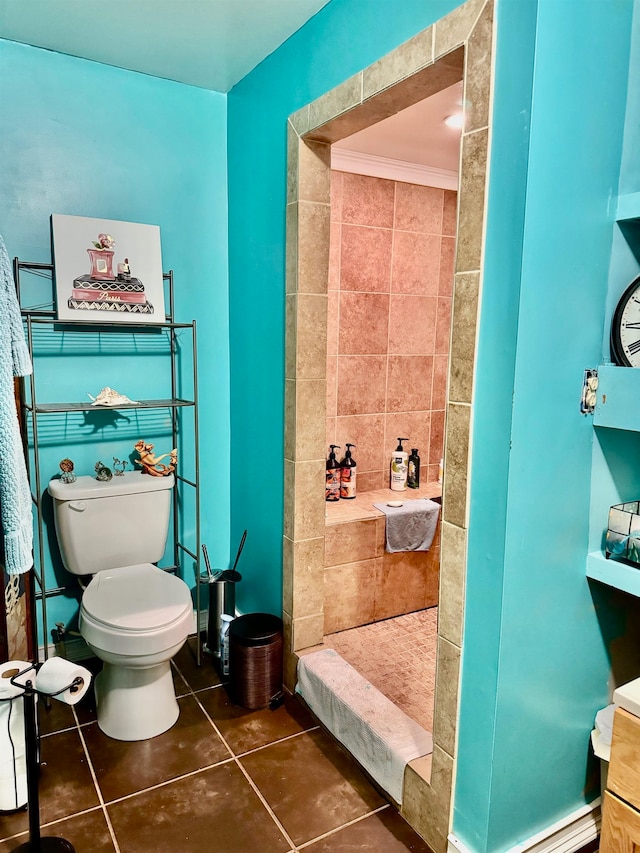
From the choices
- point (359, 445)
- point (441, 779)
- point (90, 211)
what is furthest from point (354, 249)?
point (441, 779)

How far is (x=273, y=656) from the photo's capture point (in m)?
2.25

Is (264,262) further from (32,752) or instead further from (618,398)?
(32,752)

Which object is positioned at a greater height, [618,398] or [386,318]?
[386,318]

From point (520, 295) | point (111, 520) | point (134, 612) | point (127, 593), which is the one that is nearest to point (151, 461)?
point (111, 520)

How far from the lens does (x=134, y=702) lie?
2094 mm

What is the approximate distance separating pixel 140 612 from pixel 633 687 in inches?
59.9

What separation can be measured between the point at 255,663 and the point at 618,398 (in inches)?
61.5

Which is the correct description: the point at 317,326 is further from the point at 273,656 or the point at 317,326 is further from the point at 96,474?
the point at 273,656

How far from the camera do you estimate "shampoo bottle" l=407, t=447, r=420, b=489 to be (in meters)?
3.28

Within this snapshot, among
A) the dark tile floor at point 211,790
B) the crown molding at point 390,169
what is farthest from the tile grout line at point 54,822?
the crown molding at point 390,169

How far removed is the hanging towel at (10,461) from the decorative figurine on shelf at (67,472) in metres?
0.86

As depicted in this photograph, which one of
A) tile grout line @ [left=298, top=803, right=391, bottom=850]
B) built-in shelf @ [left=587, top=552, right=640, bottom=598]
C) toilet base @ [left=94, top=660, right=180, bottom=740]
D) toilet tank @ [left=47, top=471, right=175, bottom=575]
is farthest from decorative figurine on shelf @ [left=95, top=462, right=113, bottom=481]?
built-in shelf @ [left=587, top=552, right=640, bottom=598]

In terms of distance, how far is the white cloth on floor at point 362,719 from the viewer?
1798 millimetres

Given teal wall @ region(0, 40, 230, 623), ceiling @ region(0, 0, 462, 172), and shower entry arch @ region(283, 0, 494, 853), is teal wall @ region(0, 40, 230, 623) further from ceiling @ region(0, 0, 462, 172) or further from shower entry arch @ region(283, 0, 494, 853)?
shower entry arch @ region(283, 0, 494, 853)
